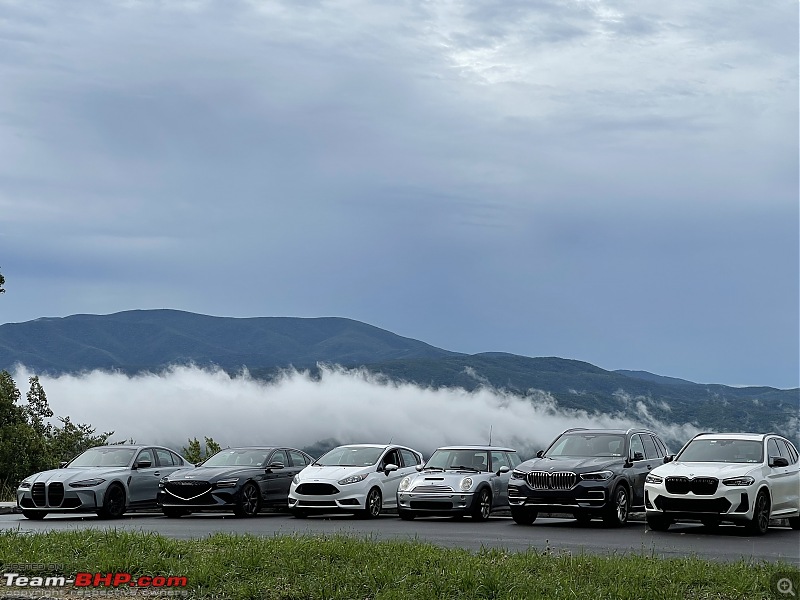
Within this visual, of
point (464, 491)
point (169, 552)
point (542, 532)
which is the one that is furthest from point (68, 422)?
point (169, 552)

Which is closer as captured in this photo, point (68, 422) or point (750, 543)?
point (750, 543)

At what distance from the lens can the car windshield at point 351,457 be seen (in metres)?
26.3

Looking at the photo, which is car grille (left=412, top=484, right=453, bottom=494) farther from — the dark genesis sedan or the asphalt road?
the dark genesis sedan

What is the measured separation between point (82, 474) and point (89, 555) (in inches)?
534

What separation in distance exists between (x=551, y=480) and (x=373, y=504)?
4983 millimetres

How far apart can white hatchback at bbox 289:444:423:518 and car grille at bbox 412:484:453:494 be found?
4.79 ft

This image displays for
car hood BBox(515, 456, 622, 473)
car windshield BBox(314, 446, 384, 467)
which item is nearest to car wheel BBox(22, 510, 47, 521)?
car windshield BBox(314, 446, 384, 467)

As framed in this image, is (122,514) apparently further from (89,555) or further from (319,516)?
(89,555)

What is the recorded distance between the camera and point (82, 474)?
25.7 m

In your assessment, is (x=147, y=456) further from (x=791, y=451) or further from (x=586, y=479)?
(x=791, y=451)

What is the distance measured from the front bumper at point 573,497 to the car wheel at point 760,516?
2.70 meters

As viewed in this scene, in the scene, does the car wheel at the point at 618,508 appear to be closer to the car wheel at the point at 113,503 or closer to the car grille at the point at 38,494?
the car wheel at the point at 113,503

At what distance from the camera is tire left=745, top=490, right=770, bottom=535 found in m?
19.9

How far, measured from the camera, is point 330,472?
25.5 metres
